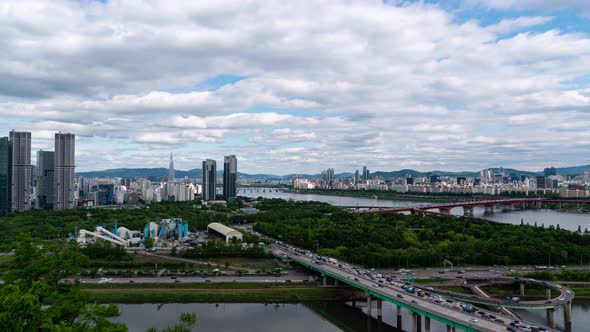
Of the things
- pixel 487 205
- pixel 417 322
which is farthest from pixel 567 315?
pixel 487 205

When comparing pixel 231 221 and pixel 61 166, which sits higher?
pixel 61 166

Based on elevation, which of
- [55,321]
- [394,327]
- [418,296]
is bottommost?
[394,327]

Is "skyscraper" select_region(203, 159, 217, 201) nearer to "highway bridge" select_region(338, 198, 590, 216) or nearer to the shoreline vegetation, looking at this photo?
"highway bridge" select_region(338, 198, 590, 216)

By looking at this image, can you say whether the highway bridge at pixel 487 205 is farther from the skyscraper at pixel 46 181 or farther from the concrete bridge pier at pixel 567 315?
the concrete bridge pier at pixel 567 315

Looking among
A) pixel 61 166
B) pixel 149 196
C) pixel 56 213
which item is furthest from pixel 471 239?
pixel 149 196

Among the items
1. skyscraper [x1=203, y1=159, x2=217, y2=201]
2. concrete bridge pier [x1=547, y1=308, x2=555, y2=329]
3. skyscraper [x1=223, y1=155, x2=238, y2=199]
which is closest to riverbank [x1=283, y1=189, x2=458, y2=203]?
skyscraper [x1=223, y1=155, x2=238, y2=199]

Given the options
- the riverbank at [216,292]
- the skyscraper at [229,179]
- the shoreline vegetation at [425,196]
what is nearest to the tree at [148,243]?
the riverbank at [216,292]

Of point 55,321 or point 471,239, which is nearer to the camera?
point 55,321

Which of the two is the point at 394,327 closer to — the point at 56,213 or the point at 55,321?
the point at 55,321
